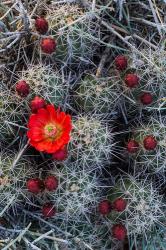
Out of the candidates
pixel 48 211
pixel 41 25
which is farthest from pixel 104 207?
pixel 41 25

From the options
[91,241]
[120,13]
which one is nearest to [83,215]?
[91,241]

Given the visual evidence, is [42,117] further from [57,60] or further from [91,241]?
[91,241]

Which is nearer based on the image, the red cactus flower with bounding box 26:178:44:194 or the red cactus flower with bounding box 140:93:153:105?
the red cactus flower with bounding box 26:178:44:194

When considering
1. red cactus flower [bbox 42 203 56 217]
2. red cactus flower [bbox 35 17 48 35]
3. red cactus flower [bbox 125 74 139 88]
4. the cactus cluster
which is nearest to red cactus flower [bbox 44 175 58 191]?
the cactus cluster

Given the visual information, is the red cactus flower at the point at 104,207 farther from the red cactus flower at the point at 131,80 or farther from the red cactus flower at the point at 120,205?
the red cactus flower at the point at 131,80

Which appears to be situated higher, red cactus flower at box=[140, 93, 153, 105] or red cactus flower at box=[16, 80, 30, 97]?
red cactus flower at box=[16, 80, 30, 97]

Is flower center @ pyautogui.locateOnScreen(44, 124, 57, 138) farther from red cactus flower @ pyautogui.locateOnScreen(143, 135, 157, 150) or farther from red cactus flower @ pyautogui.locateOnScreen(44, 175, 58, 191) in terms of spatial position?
red cactus flower @ pyautogui.locateOnScreen(143, 135, 157, 150)
